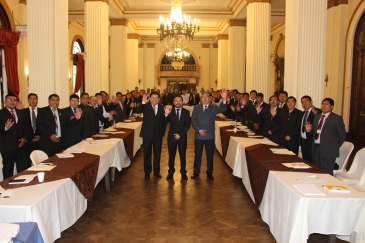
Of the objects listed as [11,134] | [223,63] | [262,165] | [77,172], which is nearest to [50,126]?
[11,134]

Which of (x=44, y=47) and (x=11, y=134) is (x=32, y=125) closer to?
(x=11, y=134)

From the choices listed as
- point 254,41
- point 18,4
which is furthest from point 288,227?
point 18,4

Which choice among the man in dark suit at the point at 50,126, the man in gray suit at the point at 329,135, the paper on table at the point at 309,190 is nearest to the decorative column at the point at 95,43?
the man in dark suit at the point at 50,126

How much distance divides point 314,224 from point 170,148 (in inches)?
141

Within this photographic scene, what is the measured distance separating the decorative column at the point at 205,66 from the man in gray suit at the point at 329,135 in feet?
69.8

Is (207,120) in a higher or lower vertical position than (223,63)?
lower

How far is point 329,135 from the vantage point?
5.09 meters

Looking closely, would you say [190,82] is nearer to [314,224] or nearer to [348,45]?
[348,45]

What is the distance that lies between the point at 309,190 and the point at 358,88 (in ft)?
30.4

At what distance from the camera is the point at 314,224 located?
3.21m

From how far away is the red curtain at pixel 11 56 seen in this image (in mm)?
10377

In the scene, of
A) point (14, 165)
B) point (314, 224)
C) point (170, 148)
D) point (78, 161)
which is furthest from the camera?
point (170, 148)

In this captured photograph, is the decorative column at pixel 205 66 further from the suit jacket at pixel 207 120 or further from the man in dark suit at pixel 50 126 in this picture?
the man in dark suit at pixel 50 126

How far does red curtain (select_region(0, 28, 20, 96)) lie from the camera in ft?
34.0
